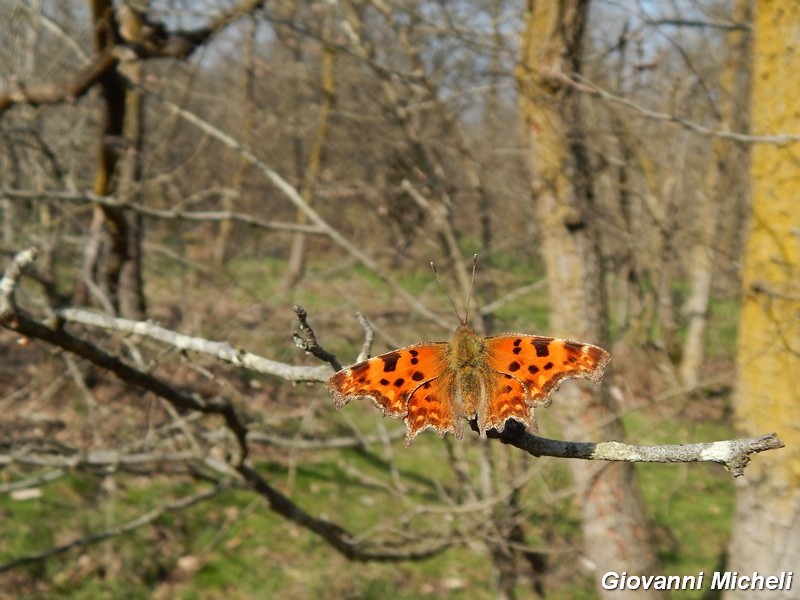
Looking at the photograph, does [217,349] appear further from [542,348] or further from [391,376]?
[542,348]

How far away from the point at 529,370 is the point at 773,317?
202 cm

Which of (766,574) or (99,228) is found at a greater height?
(99,228)

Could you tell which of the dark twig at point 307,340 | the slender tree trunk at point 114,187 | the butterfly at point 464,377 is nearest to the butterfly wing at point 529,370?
the butterfly at point 464,377

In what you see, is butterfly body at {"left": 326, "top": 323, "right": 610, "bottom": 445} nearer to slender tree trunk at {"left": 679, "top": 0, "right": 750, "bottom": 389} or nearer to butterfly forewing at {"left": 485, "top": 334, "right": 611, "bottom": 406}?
butterfly forewing at {"left": 485, "top": 334, "right": 611, "bottom": 406}

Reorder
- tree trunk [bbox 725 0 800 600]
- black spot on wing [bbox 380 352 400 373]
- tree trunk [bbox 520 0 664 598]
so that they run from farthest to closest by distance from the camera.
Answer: tree trunk [bbox 520 0 664 598]
tree trunk [bbox 725 0 800 600]
black spot on wing [bbox 380 352 400 373]

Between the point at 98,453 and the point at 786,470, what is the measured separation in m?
3.07

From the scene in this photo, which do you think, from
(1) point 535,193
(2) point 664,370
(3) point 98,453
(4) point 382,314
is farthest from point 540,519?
(3) point 98,453

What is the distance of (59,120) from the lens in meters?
8.59

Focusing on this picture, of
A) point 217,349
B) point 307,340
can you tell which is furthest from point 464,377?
point 217,349

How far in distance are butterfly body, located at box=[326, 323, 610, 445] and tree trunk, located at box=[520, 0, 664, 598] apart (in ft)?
6.19

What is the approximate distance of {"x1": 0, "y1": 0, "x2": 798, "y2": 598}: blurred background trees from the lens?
3756mm

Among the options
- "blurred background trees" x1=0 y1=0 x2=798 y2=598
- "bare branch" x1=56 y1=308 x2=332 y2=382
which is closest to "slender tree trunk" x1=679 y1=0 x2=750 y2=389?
"blurred background trees" x1=0 y1=0 x2=798 y2=598

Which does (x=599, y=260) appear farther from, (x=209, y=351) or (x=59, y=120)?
(x=59, y=120)

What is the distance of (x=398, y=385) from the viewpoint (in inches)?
73.2
